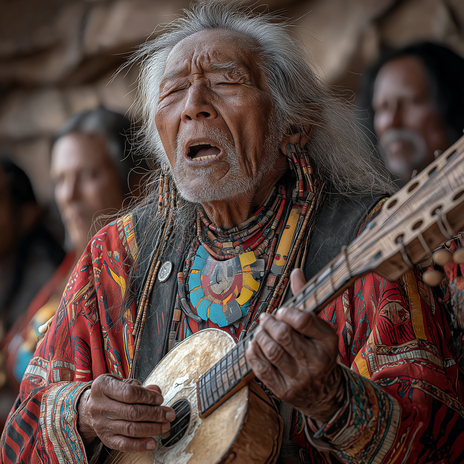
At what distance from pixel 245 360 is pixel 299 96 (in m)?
1.13

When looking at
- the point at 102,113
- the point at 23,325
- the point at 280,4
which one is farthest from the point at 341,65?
the point at 23,325

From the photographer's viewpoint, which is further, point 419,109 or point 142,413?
point 419,109

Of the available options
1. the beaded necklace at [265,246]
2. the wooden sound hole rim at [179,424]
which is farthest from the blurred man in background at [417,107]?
the wooden sound hole rim at [179,424]

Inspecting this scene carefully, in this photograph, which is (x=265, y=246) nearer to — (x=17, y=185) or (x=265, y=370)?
(x=265, y=370)

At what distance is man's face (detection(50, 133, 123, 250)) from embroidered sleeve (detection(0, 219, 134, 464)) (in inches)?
78.3

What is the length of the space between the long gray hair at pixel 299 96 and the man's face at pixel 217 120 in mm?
76

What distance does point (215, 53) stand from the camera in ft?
6.42

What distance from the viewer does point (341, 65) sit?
409 centimetres

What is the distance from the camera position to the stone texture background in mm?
4004

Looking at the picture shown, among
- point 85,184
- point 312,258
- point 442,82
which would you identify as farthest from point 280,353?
point 85,184

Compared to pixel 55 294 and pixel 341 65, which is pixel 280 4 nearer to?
pixel 341 65

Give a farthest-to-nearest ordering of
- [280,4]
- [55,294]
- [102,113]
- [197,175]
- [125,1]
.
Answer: [125,1], [102,113], [280,4], [55,294], [197,175]

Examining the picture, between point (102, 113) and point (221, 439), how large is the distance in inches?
153

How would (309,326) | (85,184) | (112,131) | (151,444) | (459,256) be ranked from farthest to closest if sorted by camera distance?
1. (112,131)
2. (85,184)
3. (151,444)
4. (309,326)
5. (459,256)
